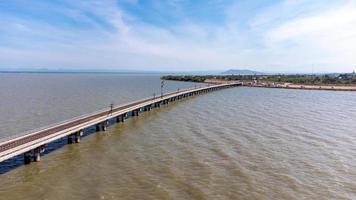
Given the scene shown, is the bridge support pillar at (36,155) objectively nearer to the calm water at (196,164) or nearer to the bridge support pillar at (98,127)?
the calm water at (196,164)

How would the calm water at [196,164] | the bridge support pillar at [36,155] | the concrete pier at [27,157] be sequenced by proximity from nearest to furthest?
the calm water at [196,164] → the concrete pier at [27,157] → the bridge support pillar at [36,155]

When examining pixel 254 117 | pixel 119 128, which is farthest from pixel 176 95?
pixel 119 128

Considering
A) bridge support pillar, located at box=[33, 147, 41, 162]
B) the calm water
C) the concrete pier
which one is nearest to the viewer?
the calm water

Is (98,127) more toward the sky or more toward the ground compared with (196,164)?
more toward the sky

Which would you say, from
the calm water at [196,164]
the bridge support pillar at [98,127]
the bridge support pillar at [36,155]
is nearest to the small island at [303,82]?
the calm water at [196,164]

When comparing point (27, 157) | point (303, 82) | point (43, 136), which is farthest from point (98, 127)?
point (303, 82)

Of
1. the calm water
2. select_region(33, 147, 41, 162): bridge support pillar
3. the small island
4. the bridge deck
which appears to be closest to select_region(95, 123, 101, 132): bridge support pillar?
the bridge deck

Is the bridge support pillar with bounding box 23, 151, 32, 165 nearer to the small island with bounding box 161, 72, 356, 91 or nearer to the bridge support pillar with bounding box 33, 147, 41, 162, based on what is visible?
the bridge support pillar with bounding box 33, 147, 41, 162

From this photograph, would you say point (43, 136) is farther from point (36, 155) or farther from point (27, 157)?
point (27, 157)

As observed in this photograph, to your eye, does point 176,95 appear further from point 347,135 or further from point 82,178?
point 82,178

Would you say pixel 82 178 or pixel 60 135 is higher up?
pixel 60 135

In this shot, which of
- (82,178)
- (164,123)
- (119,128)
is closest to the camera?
(82,178)
